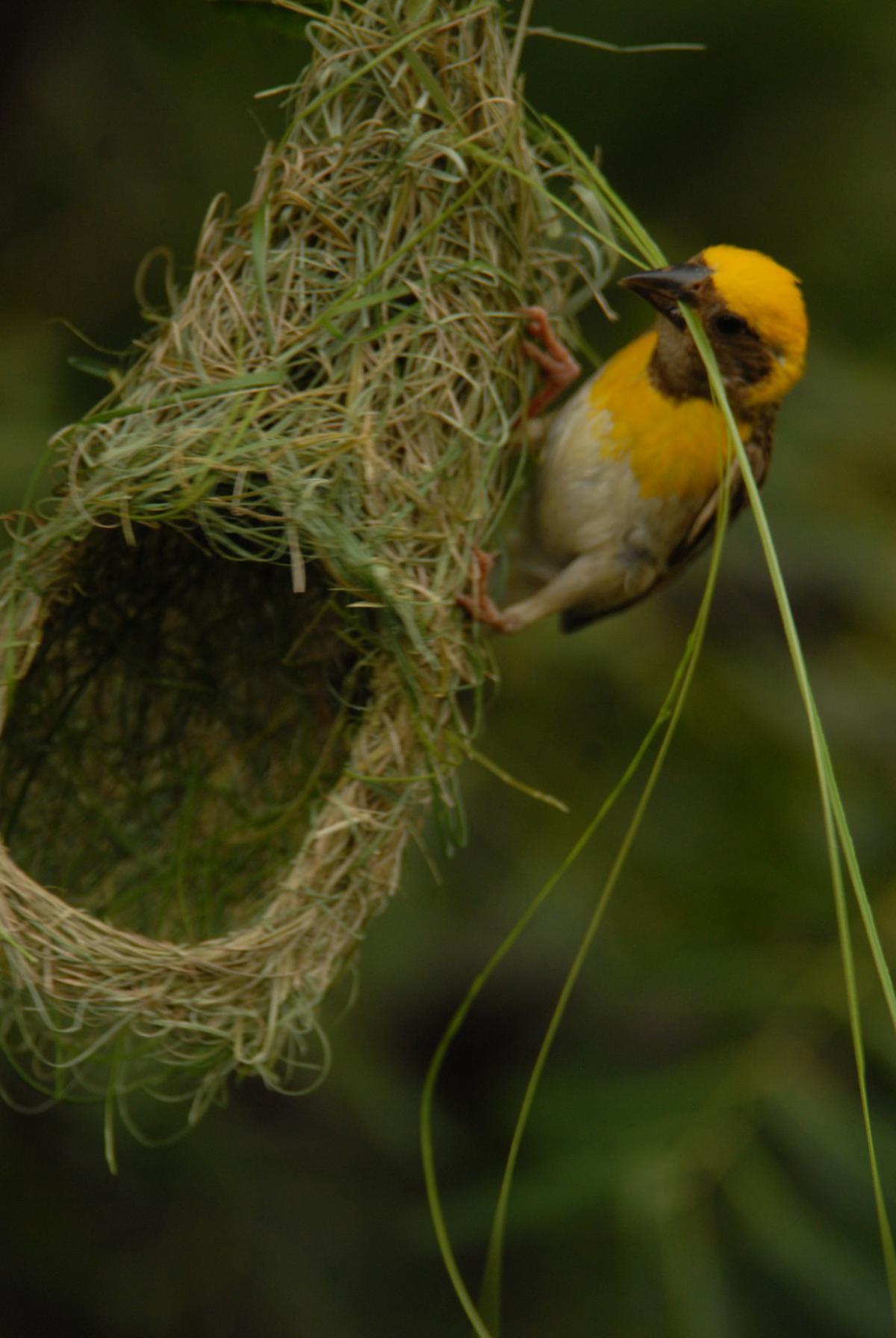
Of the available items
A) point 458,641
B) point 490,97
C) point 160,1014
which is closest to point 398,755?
point 458,641

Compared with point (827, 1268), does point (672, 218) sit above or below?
above

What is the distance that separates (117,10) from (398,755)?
1.51 metres

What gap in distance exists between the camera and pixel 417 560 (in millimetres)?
1575

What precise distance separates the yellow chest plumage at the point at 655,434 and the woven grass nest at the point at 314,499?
0.19 meters

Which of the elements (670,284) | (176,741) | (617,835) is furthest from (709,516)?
(617,835)

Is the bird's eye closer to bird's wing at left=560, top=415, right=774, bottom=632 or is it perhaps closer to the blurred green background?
bird's wing at left=560, top=415, right=774, bottom=632

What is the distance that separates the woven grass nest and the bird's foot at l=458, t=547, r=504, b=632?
27 mm

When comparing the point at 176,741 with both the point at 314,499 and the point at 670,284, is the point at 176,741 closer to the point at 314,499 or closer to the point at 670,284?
the point at 314,499

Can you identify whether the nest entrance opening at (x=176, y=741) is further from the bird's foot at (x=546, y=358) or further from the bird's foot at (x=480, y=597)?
the bird's foot at (x=546, y=358)

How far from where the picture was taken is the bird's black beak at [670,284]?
162 cm

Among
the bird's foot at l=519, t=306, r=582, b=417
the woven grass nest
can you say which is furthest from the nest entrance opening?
the bird's foot at l=519, t=306, r=582, b=417

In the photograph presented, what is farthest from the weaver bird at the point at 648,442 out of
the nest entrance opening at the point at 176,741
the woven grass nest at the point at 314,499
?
the nest entrance opening at the point at 176,741

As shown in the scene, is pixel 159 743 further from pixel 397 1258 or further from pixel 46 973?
pixel 397 1258

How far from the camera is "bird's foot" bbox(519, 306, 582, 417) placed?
173cm
